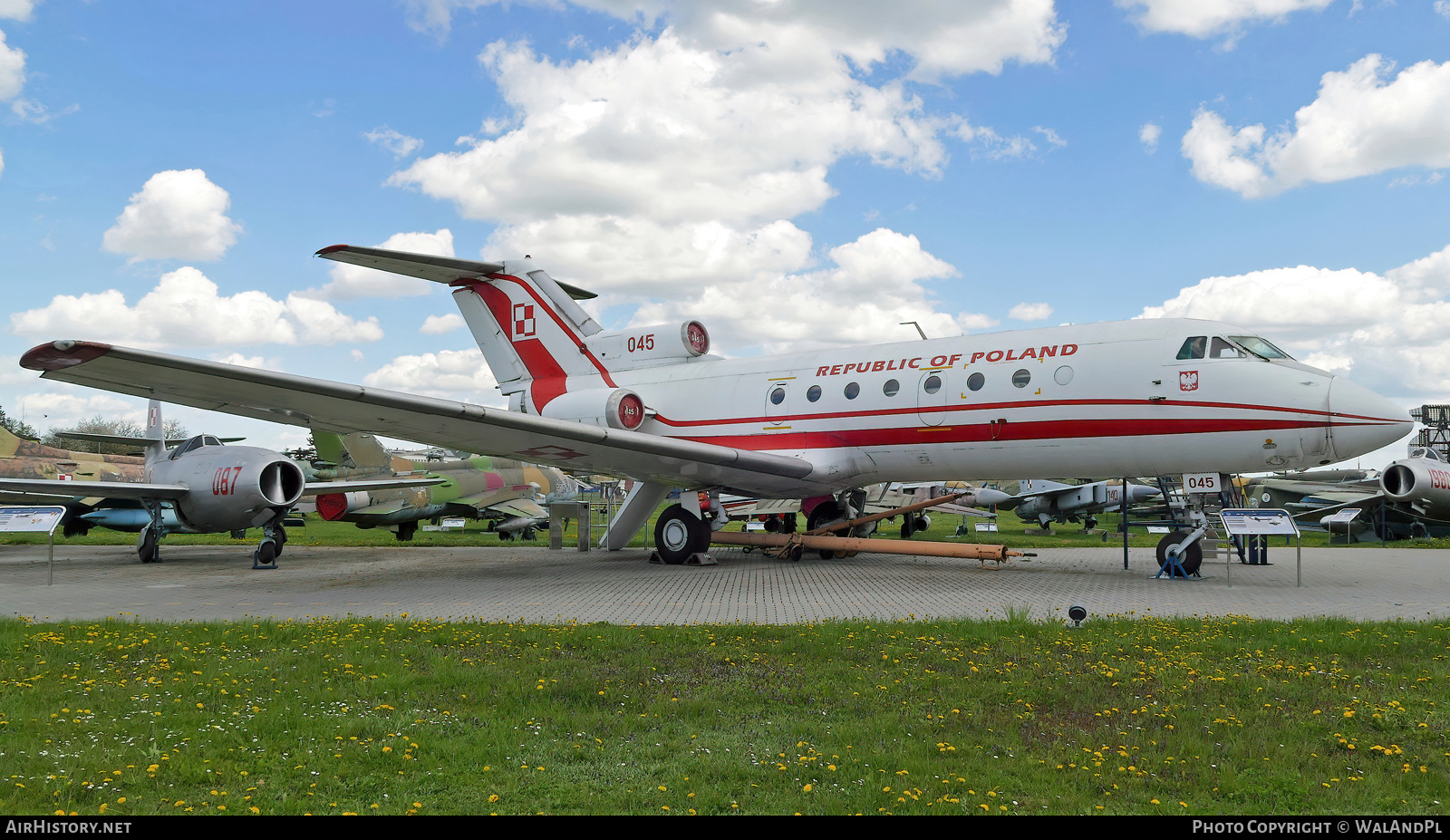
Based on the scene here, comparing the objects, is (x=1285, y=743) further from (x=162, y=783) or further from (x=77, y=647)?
(x=77, y=647)

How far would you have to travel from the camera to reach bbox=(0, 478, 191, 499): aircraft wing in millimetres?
14859

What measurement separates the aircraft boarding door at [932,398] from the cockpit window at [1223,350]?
367 centimetres

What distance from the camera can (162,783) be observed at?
4.04 m

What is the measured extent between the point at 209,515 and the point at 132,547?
745 centimetres

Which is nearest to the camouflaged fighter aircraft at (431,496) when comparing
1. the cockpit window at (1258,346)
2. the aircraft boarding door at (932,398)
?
the aircraft boarding door at (932,398)

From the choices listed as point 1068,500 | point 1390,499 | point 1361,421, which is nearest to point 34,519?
point 1361,421

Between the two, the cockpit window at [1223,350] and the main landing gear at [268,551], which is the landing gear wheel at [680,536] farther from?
the cockpit window at [1223,350]

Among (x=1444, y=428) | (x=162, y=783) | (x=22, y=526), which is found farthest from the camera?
(x=1444, y=428)

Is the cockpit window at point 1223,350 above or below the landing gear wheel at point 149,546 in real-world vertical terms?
above

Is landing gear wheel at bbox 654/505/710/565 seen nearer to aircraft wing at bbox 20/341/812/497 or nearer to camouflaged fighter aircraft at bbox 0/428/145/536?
aircraft wing at bbox 20/341/812/497

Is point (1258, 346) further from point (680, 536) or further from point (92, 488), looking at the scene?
point (92, 488)

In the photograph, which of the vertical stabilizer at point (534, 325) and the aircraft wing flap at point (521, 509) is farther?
the aircraft wing flap at point (521, 509)

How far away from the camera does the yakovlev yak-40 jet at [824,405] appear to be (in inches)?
444

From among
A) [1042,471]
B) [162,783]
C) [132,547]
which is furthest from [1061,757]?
[132,547]
